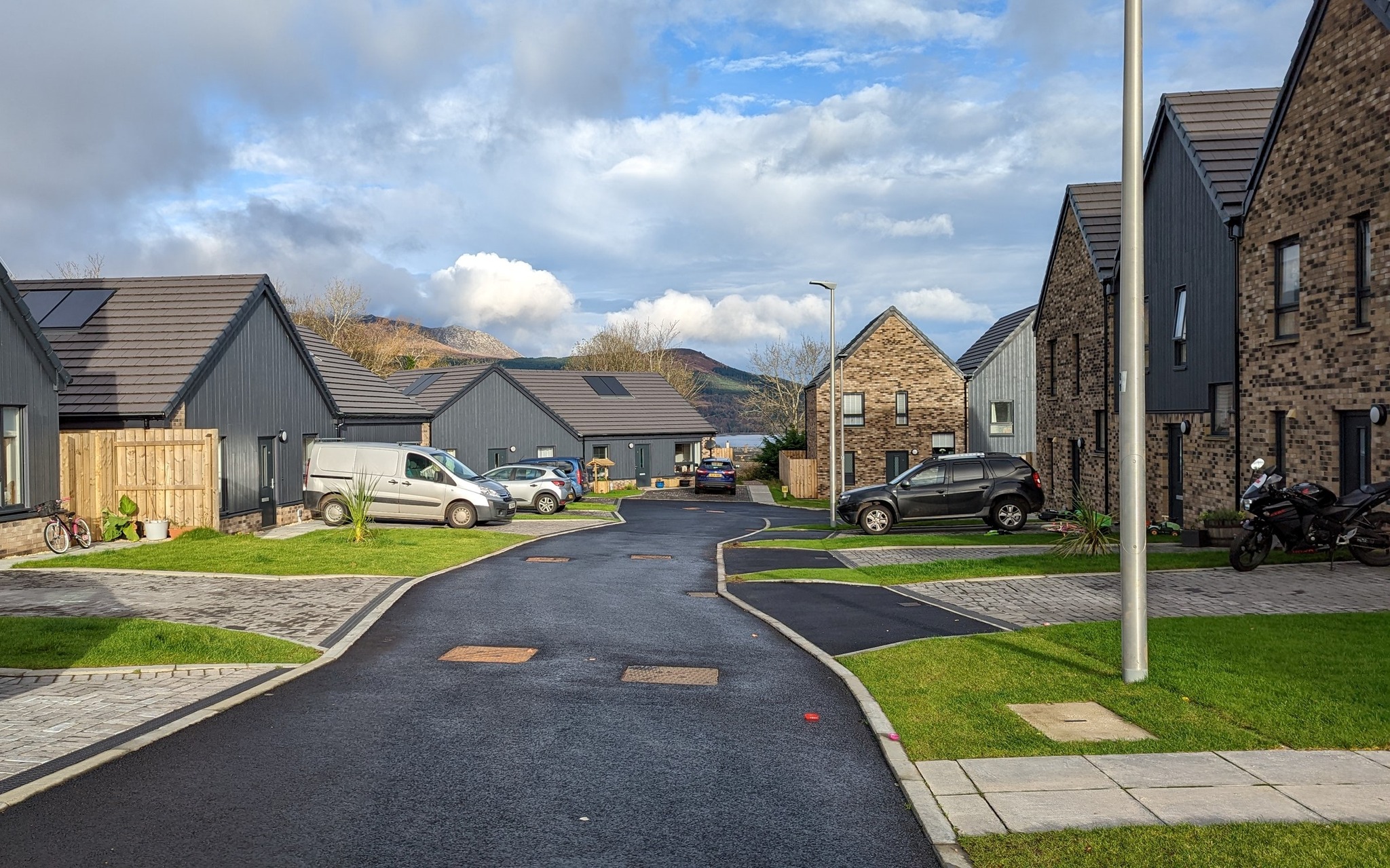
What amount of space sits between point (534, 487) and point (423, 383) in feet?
72.2

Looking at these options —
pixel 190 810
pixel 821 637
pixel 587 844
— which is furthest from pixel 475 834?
pixel 821 637

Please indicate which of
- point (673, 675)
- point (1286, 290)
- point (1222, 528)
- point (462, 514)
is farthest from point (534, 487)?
point (673, 675)

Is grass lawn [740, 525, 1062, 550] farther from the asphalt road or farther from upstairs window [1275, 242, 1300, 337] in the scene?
the asphalt road

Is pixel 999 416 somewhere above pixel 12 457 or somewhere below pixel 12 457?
above

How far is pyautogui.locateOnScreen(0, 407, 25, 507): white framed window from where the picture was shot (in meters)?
18.9

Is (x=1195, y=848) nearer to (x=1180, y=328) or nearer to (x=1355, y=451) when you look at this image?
(x=1355, y=451)

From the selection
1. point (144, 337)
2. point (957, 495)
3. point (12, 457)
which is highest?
point (144, 337)

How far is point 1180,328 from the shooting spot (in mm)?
26406

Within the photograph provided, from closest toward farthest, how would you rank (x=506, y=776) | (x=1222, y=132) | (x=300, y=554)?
1. (x=506, y=776)
2. (x=300, y=554)
3. (x=1222, y=132)

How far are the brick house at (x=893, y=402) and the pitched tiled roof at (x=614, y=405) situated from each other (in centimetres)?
974

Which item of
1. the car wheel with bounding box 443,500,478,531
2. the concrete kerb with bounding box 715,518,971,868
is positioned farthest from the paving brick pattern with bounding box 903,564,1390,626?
the car wheel with bounding box 443,500,478,531

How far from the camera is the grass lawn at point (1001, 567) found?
56.0ft

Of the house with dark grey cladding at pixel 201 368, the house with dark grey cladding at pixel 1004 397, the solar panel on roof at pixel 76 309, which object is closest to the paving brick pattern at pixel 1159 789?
the house with dark grey cladding at pixel 201 368

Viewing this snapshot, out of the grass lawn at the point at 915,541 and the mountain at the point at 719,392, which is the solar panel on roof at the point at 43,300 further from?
the mountain at the point at 719,392
